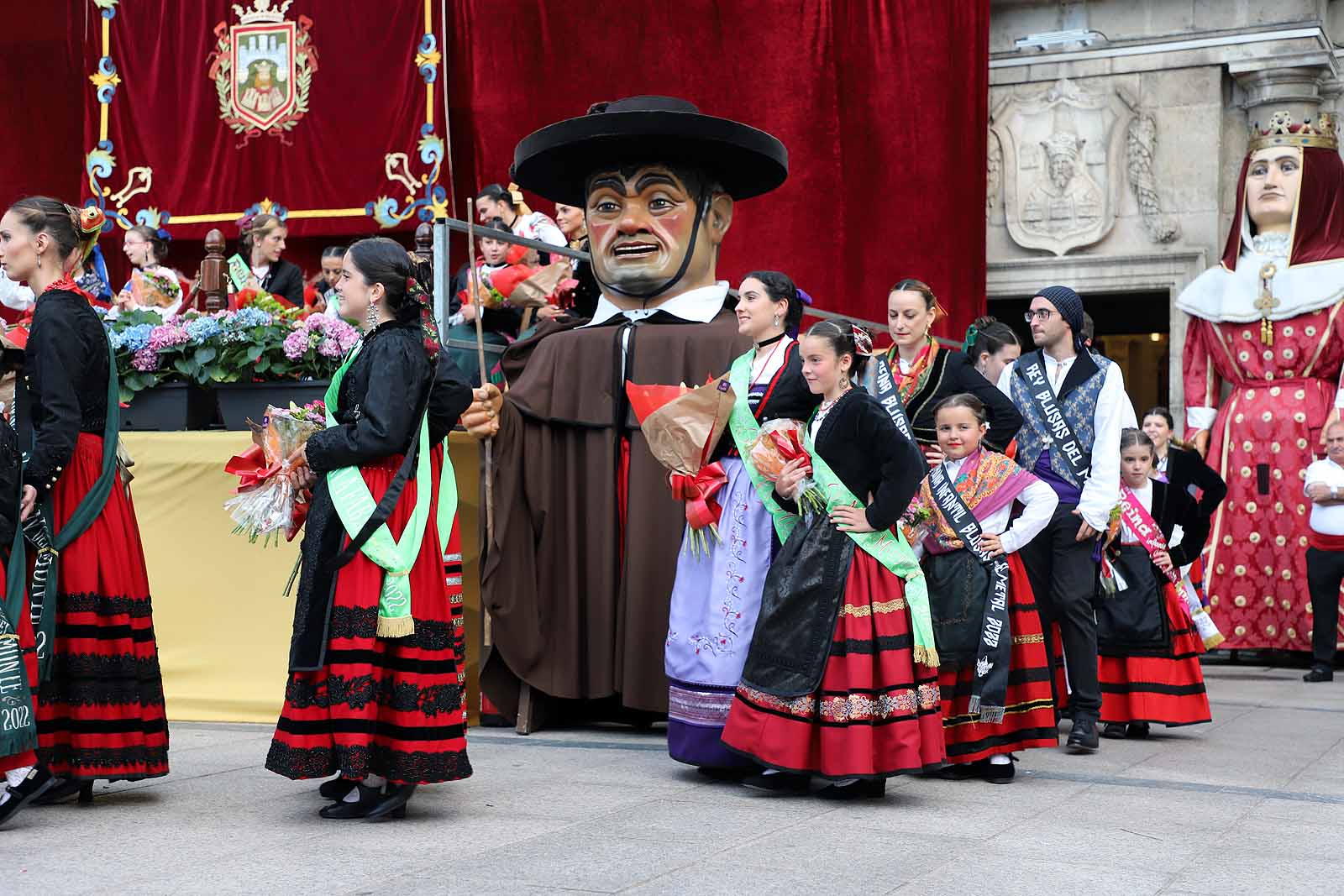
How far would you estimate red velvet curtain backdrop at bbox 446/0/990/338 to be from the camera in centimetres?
1141

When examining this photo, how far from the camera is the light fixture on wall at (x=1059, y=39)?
37.4 ft

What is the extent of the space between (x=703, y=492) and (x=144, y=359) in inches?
113

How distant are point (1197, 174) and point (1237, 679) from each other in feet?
11.9

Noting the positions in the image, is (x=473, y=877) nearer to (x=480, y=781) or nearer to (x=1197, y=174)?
(x=480, y=781)

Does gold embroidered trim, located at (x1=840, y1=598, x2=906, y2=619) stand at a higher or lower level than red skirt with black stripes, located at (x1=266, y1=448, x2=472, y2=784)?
higher

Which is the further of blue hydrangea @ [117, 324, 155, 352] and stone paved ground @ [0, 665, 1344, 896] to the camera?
blue hydrangea @ [117, 324, 155, 352]

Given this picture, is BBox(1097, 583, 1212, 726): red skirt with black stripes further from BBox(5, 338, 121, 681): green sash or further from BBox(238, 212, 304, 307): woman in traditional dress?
BBox(238, 212, 304, 307): woman in traditional dress

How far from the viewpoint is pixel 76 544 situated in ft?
15.6

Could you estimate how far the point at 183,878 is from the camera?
3.81m

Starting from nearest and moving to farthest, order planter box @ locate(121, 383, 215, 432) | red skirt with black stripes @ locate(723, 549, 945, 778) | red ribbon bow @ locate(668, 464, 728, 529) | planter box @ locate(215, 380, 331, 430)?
red skirt with black stripes @ locate(723, 549, 945, 778)
red ribbon bow @ locate(668, 464, 728, 529)
planter box @ locate(215, 380, 331, 430)
planter box @ locate(121, 383, 215, 432)

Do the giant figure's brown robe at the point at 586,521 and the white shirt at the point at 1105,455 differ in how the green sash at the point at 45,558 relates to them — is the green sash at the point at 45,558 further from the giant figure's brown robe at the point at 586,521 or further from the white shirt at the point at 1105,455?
the white shirt at the point at 1105,455

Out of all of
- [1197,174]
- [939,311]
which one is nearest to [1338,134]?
[1197,174]

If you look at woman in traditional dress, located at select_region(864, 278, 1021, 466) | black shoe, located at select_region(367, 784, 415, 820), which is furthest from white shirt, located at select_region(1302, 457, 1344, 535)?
black shoe, located at select_region(367, 784, 415, 820)

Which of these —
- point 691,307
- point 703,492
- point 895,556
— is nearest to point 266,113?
point 691,307
